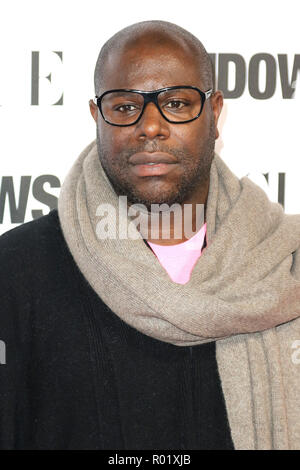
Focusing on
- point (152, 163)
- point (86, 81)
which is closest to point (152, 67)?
point (152, 163)

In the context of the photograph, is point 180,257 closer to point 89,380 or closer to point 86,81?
point 89,380

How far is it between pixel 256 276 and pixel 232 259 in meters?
0.06

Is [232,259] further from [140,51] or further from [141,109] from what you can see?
[140,51]

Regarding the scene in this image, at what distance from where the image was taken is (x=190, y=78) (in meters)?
1.30

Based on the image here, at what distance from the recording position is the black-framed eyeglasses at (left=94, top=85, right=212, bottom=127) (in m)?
1.27

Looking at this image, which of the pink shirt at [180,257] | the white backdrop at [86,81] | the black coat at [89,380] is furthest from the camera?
the white backdrop at [86,81]

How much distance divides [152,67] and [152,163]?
19cm

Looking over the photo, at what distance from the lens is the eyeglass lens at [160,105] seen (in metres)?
1.28

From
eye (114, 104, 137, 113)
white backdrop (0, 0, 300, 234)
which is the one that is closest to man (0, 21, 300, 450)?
eye (114, 104, 137, 113)

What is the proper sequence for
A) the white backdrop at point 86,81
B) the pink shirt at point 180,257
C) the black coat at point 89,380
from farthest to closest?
the white backdrop at point 86,81
the pink shirt at point 180,257
the black coat at point 89,380

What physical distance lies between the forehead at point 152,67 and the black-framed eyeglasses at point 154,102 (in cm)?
2

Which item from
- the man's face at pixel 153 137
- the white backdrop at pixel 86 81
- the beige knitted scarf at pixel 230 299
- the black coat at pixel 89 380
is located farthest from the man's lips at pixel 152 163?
the white backdrop at pixel 86 81

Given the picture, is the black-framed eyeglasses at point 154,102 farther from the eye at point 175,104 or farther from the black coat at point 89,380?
the black coat at point 89,380
